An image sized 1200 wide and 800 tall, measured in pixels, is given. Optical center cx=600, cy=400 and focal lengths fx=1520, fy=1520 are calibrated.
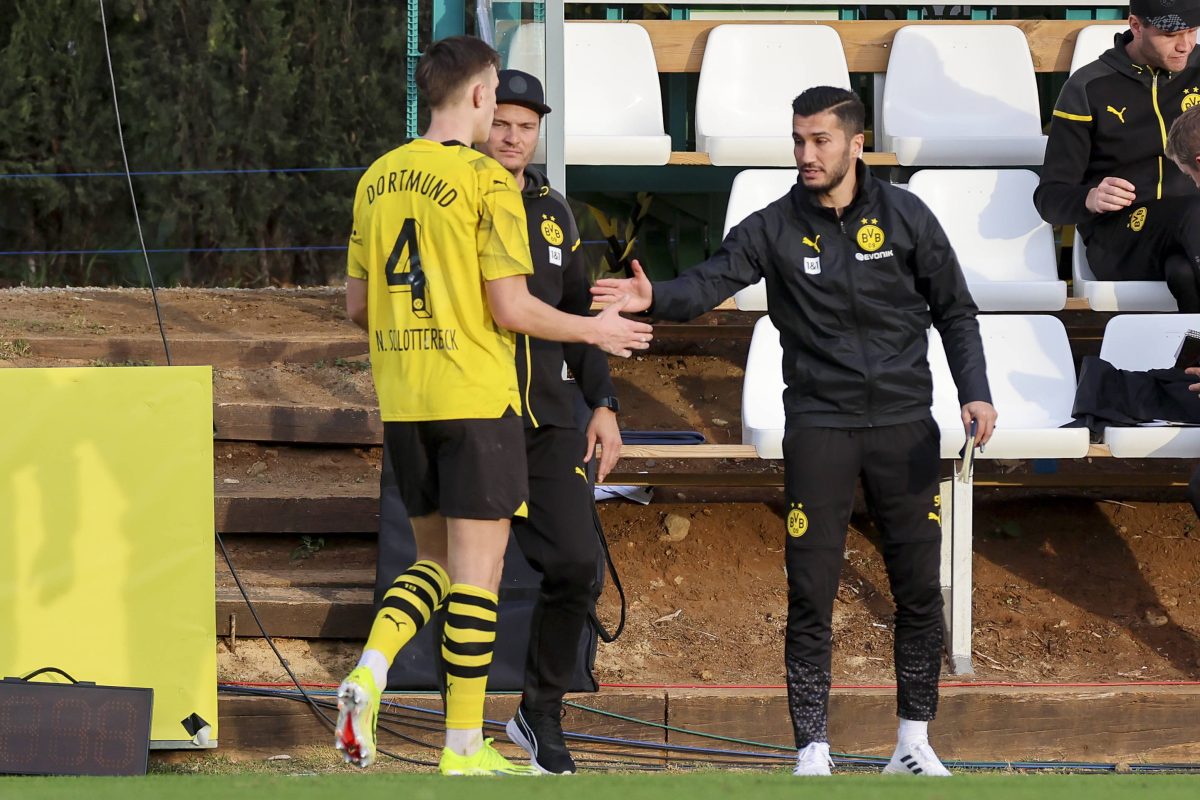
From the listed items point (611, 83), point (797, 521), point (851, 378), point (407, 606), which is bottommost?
point (407, 606)

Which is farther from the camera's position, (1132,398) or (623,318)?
(1132,398)

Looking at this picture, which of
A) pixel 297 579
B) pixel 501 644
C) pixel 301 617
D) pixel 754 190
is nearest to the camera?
pixel 501 644

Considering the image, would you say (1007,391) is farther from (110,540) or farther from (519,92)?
(110,540)

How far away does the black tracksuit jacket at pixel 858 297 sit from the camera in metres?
3.75

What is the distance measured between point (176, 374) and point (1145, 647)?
3290 millimetres

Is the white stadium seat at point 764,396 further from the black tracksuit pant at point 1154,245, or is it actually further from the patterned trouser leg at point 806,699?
Answer: the black tracksuit pant at point 1154,245

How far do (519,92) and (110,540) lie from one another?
72.1 inches

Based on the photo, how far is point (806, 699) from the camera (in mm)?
3730

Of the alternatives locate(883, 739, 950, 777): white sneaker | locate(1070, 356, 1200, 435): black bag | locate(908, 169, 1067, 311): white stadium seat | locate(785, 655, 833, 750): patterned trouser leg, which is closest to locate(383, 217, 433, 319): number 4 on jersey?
locate(785, 655, 833, 750): patterned trouser leg

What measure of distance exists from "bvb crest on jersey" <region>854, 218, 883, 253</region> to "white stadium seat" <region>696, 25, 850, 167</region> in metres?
2.52

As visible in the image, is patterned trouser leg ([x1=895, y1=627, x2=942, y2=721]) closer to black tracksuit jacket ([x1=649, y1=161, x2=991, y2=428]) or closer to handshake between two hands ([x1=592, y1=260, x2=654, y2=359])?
black tracksuit jacket ([x1=649, y1=161, x2=991, y2=428])

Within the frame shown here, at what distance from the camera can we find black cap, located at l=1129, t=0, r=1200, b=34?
529cm

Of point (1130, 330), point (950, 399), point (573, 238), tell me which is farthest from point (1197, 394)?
point (573, 238)

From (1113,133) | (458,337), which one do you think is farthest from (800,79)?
(458,337)
